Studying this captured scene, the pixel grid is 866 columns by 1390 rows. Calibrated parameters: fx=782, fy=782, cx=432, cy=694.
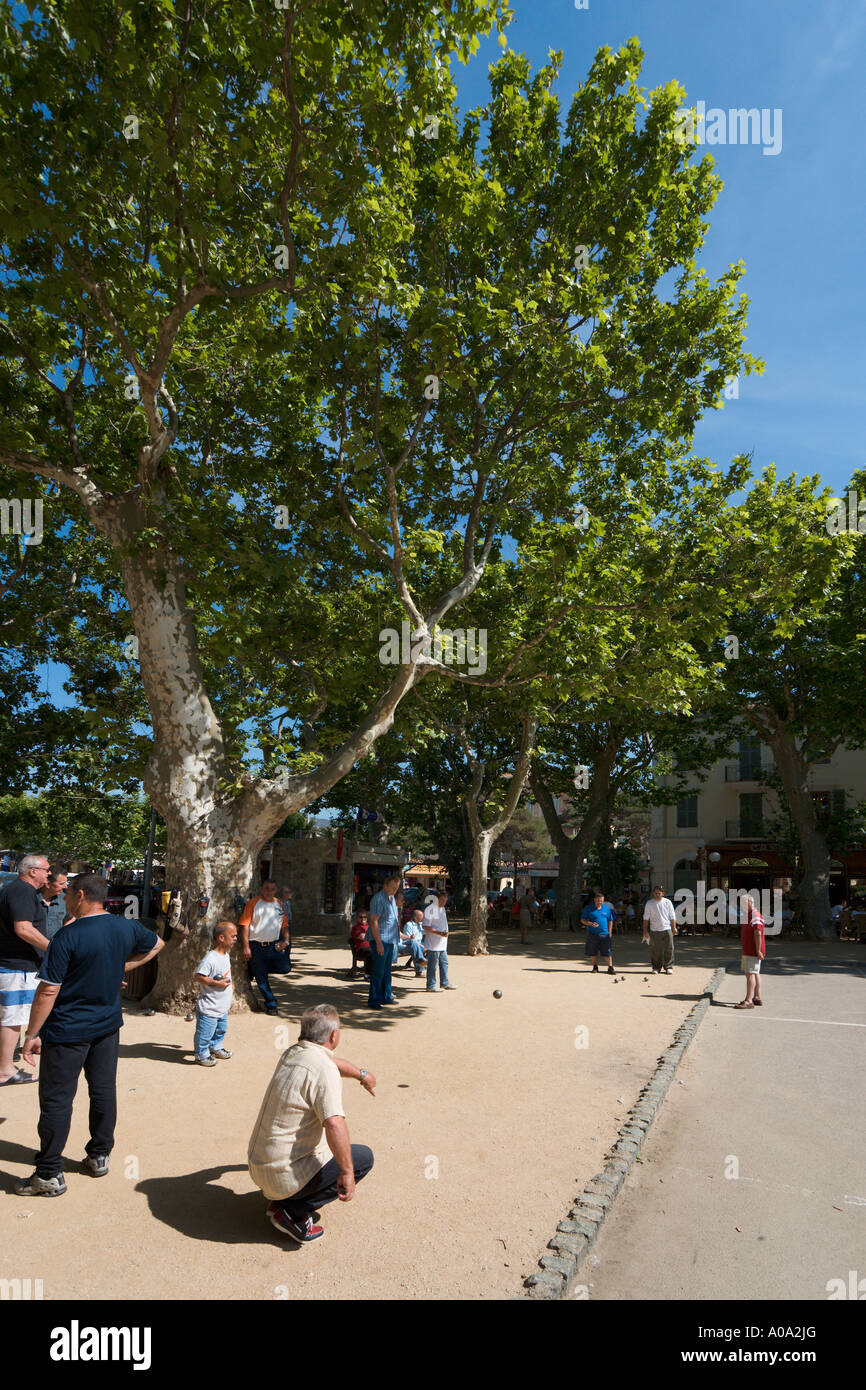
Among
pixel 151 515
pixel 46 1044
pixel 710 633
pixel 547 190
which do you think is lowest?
pixel 46 1044

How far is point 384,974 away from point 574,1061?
3.62 m

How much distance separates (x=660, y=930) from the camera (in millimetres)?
15852

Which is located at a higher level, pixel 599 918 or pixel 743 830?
pixel 743 830

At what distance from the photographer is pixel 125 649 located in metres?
17.9

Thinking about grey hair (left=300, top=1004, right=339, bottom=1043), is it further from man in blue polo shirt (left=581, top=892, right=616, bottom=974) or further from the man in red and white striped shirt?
man in blue polo shirt (left=581, top=892, right=616, bottom=974)

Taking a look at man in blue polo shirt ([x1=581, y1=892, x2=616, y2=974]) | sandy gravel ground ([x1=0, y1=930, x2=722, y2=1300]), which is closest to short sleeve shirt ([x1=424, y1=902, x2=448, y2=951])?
sandy gravel ground ([x1=0, y1=930, x2=722, y2=1300])

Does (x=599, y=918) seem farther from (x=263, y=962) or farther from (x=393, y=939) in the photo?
(x=263, y=962)

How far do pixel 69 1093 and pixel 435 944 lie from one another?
922 cm

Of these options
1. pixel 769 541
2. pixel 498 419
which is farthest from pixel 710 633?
pixel 498 419

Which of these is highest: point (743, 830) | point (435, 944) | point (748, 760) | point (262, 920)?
point (748, 760)

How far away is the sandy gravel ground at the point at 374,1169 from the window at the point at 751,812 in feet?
91.5

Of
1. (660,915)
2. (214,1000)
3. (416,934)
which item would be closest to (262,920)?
(214,1000)

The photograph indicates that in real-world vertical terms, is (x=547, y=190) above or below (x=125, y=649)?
above
